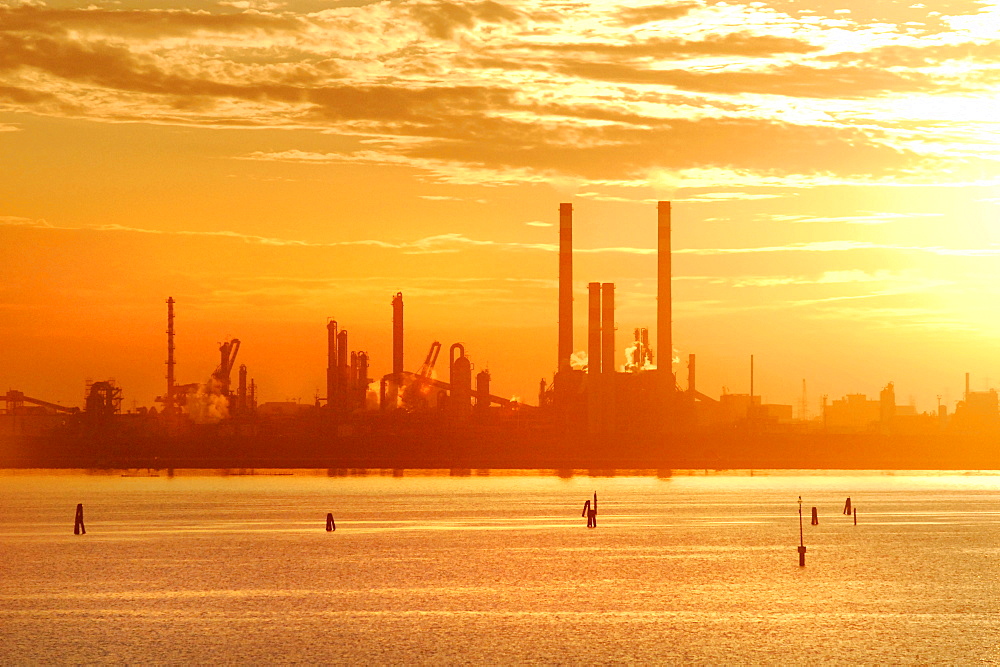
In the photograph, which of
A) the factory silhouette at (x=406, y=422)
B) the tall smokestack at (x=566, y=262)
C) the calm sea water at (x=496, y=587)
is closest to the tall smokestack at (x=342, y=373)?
the factory silhouette at (x=406, y=422)

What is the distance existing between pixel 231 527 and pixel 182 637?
42931 millimetres

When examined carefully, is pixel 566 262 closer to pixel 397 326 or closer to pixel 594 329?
pixel 594 329

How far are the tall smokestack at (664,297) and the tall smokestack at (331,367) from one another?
45028 mm

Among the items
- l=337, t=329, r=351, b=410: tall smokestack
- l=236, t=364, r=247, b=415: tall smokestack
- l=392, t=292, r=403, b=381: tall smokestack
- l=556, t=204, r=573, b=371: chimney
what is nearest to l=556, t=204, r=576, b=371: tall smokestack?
l=556, t=204, r=573, b=371: chimney

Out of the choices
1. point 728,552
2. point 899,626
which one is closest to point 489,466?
point 728,552

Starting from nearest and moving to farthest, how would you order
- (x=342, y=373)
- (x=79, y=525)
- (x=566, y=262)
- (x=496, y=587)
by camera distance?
(x=496, y=587)
(x=79, y=525)
(x=566, y=262)
(x=342, y=373)

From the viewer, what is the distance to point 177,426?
186 metres

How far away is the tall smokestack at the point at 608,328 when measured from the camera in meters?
170

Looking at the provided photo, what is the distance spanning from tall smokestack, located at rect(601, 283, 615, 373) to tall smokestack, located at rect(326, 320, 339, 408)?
37728mm

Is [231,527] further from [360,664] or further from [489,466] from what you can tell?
[489,466]

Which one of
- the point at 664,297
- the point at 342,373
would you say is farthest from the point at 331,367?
the point at 664,297

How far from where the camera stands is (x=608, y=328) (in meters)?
171

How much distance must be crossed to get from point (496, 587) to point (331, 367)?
141 m

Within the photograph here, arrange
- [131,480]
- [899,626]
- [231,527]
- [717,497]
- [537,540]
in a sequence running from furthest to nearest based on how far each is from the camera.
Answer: [131,480]
[717,497]
[231,527]
[537,540]
[899,626]
